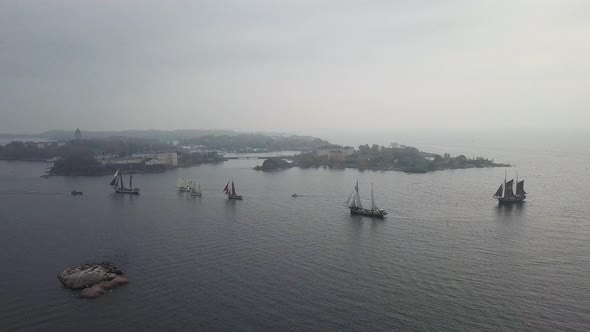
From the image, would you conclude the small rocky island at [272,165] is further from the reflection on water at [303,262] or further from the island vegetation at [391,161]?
the reflection on water at [303,262]

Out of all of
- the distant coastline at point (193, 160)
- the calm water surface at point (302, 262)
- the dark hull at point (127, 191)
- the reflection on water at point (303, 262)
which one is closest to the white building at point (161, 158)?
the distant coastline at point (193, 160)

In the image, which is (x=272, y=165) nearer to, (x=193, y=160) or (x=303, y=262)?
(x=193, y=160)

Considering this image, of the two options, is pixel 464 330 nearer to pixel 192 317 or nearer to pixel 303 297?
pixel 303 297

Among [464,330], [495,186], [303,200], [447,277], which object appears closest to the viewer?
[464,330]

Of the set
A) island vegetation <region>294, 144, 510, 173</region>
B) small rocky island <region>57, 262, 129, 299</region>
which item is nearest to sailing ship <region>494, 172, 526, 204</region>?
island vegetation <region>294, 144, 510, 173</region>

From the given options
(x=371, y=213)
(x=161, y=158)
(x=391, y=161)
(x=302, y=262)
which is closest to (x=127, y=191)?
(x=371, y=213)

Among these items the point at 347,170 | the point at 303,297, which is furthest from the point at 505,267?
the point at 347,170
